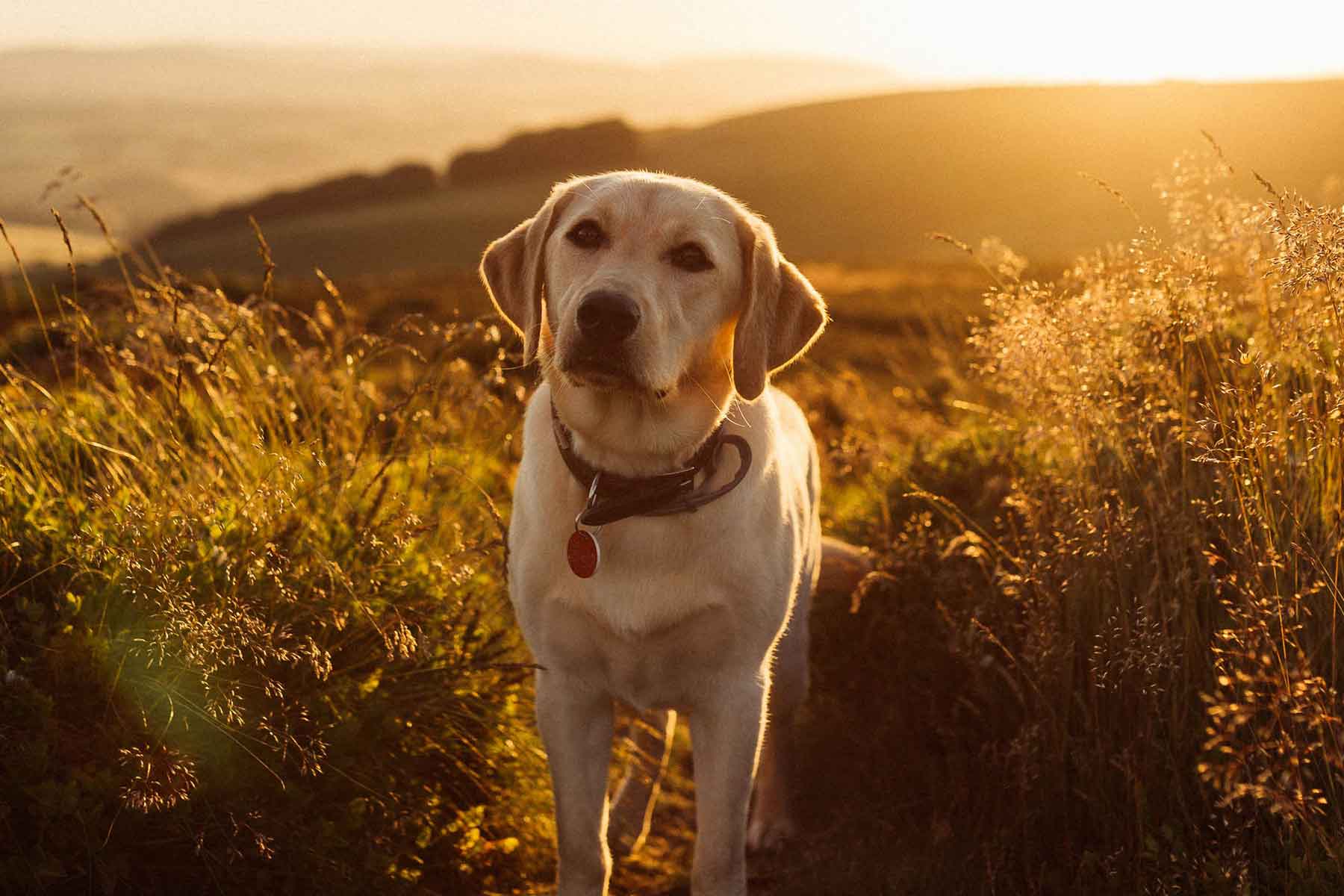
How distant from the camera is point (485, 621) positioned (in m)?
3.94

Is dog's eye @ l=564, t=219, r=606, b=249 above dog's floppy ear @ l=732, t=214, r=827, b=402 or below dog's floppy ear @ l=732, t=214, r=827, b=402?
above

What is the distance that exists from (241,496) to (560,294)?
1219 mm

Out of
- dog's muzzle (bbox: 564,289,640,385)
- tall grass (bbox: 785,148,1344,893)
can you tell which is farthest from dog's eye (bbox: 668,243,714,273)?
tall grass (bbox: 785,148,1344,893)

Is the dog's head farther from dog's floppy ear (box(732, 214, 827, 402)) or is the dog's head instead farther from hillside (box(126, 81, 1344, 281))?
hillside (box(126, 81, 1344, 281))

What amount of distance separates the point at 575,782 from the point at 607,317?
4.28ft

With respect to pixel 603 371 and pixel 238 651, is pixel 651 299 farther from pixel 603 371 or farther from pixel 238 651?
pixel 238 651

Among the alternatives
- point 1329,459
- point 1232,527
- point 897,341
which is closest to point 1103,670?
point 1232,527

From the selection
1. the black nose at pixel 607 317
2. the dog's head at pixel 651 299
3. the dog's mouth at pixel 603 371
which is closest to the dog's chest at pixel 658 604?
the dog's head at pixel 651 299

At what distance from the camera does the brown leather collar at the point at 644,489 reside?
10.2ft

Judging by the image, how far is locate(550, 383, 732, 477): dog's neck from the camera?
Result: 3.18 metres

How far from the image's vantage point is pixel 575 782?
3.25m

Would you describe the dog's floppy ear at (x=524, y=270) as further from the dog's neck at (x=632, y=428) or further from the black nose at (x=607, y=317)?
the black nose at (x=607, y=317)

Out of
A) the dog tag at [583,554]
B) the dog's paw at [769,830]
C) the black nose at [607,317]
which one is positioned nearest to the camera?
the black nose at [607,317]

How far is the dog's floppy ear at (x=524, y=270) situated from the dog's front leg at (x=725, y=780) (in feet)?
3.62
